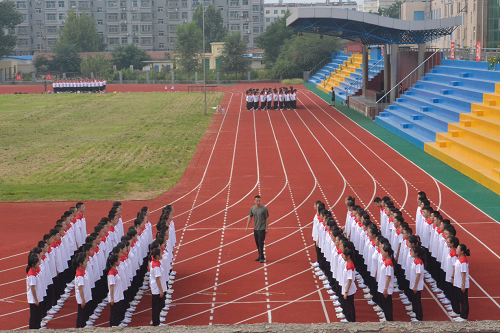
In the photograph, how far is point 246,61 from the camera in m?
64.6

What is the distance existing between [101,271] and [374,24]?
23674 mm

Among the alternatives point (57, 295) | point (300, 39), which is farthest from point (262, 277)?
point (300, 39)

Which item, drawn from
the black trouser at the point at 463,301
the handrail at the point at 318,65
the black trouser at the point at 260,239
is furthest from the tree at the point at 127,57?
the black trouser at the point at 463,301

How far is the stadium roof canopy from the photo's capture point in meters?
29.8

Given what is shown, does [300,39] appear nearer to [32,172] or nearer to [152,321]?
[32,172]

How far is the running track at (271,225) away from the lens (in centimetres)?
938

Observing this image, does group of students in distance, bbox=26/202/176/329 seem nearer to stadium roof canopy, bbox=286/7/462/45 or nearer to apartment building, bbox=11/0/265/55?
stadium roof canopy, bbox=286/7/462/45

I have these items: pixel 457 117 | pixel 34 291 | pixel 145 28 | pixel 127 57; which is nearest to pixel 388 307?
pixel 34 291

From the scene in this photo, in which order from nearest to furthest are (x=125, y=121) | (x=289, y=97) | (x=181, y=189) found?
(x=181, y=189) → (x=125, y=121) → (x=289, y=97)

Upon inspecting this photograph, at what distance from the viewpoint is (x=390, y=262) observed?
28.4 feet

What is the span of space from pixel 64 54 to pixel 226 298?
6804 cm

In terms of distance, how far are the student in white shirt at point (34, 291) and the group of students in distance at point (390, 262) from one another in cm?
433

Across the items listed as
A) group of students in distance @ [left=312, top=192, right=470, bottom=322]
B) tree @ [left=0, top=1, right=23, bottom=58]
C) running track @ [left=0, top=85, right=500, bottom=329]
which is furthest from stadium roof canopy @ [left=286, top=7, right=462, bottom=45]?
tree @ [left=0, top=1, right=23, bottom=58]

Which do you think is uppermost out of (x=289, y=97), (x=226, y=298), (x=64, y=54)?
(x=64, y=54)
